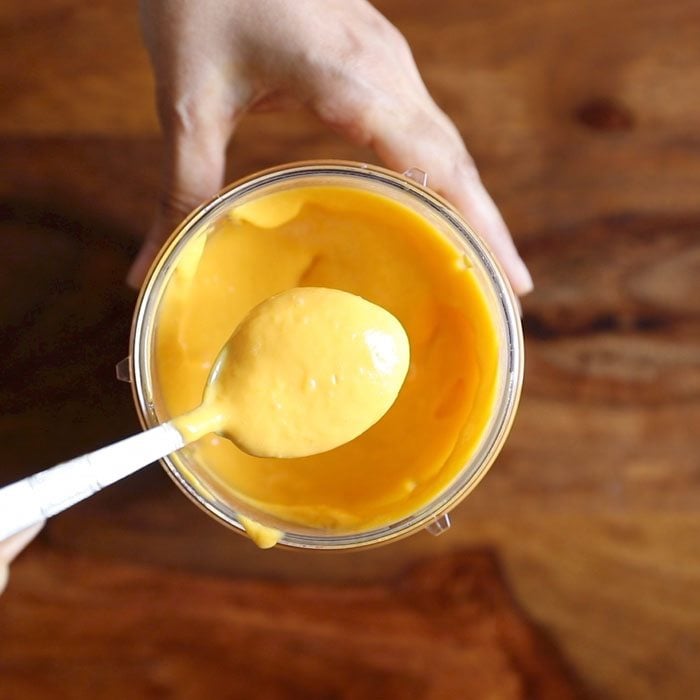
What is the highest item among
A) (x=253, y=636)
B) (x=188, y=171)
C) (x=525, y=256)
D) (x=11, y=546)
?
(x=188, y=171)

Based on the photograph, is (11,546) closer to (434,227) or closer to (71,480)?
(71,480)

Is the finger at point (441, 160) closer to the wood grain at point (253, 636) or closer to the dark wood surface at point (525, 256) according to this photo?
the dark wood surface at point (525, 256)

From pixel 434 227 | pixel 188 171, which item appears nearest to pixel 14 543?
pixel 188 171

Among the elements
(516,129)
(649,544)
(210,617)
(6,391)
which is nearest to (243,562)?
(210,617)

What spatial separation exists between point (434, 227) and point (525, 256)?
8.4 inches

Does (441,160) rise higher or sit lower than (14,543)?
higher

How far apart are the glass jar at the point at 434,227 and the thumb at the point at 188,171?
77mm

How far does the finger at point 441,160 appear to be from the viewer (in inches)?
30.8

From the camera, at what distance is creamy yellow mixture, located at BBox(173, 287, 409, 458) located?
0.59 m

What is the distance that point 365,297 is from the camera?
72 cm

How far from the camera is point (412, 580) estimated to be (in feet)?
3.01

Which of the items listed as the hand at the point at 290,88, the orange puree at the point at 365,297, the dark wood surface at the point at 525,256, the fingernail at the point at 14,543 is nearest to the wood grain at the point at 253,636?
the dark wood surface at the point at 525,256

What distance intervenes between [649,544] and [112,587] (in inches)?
22.7

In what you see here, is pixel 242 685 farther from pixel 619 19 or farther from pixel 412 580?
pixel 619 19
